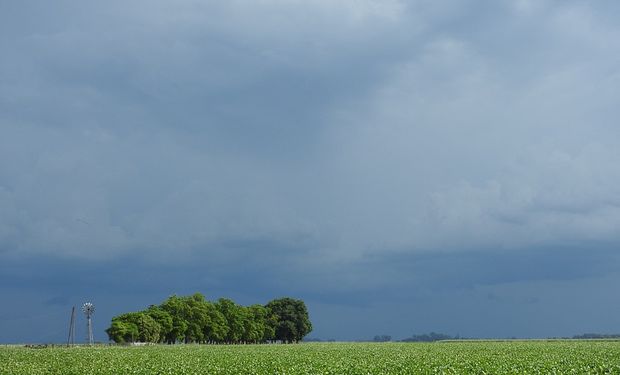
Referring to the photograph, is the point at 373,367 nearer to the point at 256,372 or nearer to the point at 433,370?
the point at 433,370

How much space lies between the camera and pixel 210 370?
44.7m

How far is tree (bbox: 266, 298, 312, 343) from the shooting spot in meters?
182

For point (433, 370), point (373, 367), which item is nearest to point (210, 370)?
point (373, 367)

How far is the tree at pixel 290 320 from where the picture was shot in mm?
181875

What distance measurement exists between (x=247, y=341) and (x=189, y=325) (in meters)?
31.2

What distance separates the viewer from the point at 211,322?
157 metres

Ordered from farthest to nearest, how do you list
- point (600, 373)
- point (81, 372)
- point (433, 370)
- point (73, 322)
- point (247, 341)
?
1. point (247, 341)
2. point (73, 322)
3. point (81, 372)
4. point (433, 370)
5. point (600, 373)

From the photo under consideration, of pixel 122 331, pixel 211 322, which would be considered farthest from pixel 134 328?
pixel 211 322

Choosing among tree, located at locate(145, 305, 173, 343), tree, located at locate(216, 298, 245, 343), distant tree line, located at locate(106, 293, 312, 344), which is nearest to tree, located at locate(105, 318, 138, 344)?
distant tree line, located at locate(106, 293, 312, 344)

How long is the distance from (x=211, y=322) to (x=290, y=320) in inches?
1312

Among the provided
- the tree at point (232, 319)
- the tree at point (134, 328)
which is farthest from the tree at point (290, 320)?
the tree at point (134, 328)

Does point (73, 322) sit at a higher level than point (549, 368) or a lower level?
higher

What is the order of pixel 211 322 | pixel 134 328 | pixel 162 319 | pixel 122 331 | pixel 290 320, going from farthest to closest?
pixel 290 320
pixel 211 322
pixel 162 319
pixel 134 328
pixel 122 331

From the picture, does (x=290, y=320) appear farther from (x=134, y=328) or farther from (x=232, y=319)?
(x=134, y=328)
